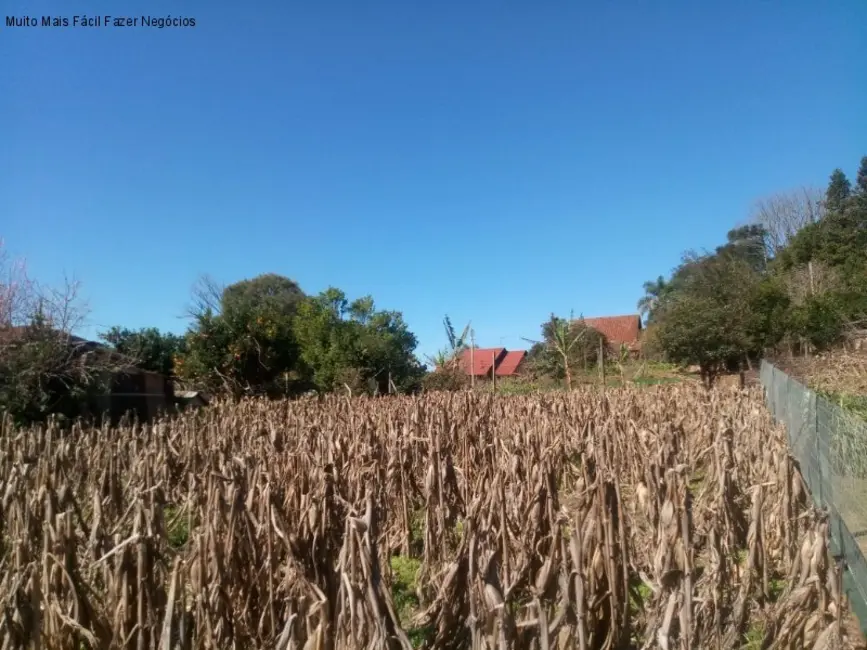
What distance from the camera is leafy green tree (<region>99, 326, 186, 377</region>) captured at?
25.2 meters

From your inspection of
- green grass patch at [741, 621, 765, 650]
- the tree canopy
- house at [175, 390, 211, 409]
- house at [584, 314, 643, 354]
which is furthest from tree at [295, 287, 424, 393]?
house at [584, 314, 643, 354]

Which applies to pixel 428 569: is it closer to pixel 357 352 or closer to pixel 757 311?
pixel 357 352

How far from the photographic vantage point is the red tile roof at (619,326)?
46.5m

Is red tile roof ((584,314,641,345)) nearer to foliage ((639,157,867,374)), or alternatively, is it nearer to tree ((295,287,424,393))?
foliage ((639,157,867,374))

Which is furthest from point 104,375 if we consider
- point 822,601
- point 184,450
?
point 822,601

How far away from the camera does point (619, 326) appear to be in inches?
1887

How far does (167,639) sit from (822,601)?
261 centimetres

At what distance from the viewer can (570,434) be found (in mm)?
6938

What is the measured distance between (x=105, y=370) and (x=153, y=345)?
12.5m

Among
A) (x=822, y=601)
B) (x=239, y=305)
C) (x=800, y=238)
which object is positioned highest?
(x=800, y=238)

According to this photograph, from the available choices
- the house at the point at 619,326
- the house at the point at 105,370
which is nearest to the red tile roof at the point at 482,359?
the house at the point at 619,326

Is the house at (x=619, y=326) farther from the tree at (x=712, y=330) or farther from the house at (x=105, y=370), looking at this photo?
the house at (x=105, y=370)

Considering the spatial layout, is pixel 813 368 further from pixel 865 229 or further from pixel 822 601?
pixel 865 229

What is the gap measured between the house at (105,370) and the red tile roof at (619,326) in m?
33.0
